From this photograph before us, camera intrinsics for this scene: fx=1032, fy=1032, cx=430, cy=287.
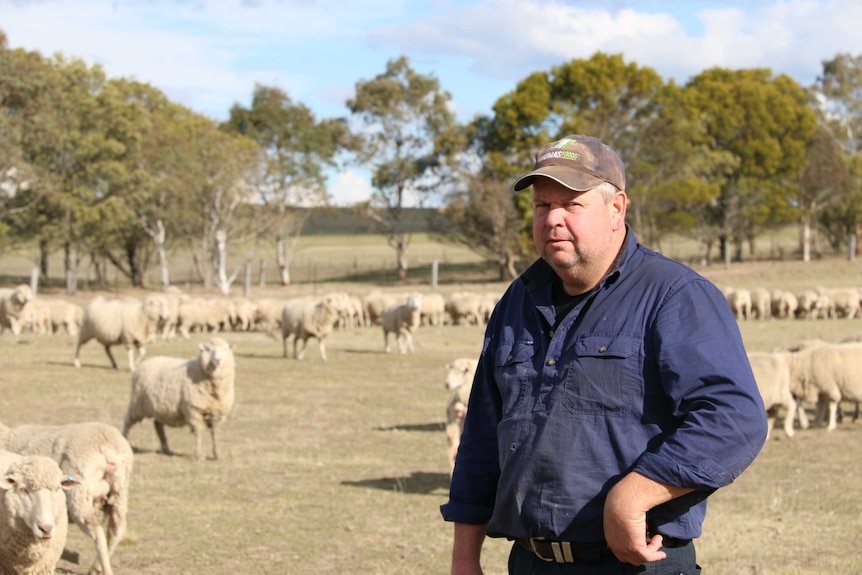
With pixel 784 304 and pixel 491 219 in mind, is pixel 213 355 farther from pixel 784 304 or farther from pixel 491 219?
pixel 491 219

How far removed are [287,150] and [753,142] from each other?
25.1 meters

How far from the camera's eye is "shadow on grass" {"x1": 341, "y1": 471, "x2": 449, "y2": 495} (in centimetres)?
1083

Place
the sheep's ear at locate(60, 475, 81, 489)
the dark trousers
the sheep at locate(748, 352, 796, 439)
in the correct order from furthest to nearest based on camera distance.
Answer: the sheep at locate(748, 352, 796, 439), the sheep's ear at locate(60, 475, 81, 489), the dark trousers

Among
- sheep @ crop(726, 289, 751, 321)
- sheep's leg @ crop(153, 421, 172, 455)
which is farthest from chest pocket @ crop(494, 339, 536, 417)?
sheep @ crop(726, 289, 751, 321)

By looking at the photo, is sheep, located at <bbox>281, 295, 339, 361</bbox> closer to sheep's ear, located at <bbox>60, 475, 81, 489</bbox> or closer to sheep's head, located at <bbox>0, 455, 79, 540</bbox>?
sheep's ear, located at <bbox>60, 475, 81, 489</bbox>

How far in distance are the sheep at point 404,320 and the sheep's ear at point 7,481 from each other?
20.0 metres

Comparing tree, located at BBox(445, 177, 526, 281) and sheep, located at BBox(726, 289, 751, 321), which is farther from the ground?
tree, located at BBox(445, 177, 526, 281)

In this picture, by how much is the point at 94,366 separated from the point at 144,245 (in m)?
33.8

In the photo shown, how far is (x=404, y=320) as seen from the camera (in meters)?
26.8

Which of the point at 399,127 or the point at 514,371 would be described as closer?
the point at 514,371

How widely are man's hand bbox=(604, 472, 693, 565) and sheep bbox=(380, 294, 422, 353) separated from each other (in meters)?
23.6

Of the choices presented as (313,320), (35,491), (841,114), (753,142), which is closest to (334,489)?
(35,491)

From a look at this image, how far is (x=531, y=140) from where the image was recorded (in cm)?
5106

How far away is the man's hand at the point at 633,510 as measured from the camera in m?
2.77
